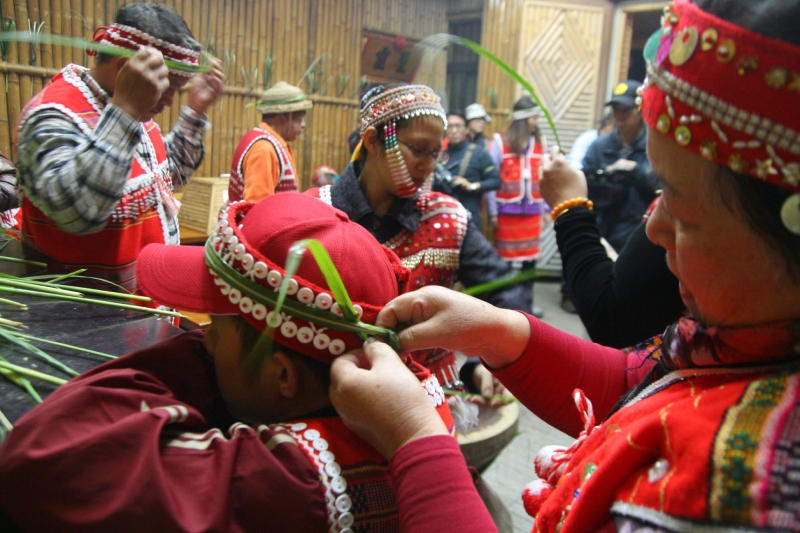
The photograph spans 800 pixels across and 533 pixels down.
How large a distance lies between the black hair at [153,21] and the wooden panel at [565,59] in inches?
194

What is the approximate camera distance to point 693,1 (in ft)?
2.23

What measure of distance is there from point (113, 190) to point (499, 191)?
446 cm

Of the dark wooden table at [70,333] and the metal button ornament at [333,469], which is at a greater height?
the dark wooden table at [70,333]

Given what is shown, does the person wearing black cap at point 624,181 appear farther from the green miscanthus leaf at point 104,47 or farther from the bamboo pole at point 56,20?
the bamboo pole at point 56,20

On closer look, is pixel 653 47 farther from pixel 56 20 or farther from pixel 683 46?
pixel 56 20

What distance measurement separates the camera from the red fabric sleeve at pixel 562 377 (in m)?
1.19

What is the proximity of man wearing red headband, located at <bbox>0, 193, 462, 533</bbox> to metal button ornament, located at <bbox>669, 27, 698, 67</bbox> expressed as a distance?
54 centimetres

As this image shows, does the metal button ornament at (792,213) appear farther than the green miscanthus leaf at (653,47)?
No

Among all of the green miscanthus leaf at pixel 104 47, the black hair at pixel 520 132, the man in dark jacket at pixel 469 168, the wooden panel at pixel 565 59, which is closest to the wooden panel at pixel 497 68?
the wooden panel at pixel 565 59

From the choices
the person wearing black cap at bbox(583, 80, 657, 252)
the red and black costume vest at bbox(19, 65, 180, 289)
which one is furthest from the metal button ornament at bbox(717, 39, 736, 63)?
the person wearing black cap at bbox(583, 80, 657, 252)

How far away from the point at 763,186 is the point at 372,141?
1563 mm

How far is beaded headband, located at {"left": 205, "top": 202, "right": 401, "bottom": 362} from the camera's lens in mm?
900

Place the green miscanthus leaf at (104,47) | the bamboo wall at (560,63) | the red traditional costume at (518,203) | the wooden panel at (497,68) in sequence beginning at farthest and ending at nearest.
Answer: the bamboo wall at (560,63), the red traditional costume at (518,203), the wooden panel at (497,68), the green miscanthus leaf at (104,47)

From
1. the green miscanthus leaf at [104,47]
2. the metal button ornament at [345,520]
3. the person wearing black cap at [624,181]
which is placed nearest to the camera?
the metal button ornament at [345,520]
